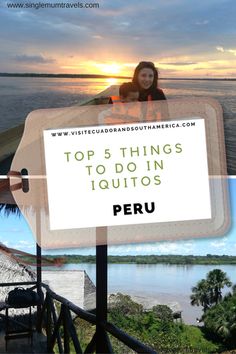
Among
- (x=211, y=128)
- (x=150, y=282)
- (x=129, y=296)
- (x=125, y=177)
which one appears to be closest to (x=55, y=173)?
(x=125, y=177)

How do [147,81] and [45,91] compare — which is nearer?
[147,81]

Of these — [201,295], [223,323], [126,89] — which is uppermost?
[126,89]

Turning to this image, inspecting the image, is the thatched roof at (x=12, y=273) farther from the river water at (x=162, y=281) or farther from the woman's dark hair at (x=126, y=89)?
the woman's dark hair at (x=126, y=89)

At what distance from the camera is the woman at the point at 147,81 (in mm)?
1099

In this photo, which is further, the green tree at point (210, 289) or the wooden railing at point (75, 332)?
the green tree at point (210, 289)

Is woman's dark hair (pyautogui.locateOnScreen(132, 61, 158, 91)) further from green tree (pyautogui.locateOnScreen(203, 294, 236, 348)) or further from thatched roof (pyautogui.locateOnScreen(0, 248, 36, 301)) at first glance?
green tree (pyautogui.locateOnScreen(203, 294, 236, 348))

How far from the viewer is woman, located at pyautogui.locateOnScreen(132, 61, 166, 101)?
1.10 m

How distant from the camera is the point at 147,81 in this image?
1111 millimetres

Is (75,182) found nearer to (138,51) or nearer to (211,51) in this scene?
(138,51)

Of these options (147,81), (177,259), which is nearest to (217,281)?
(177,259)

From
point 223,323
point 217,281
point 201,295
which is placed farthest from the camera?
point 217,281
